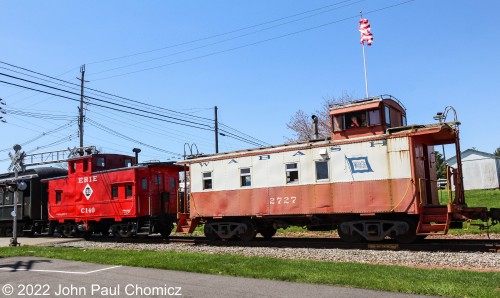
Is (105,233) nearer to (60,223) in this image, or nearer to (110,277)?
(60,223)

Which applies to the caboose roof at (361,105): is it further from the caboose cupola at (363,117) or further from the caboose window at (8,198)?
the caboose window at (8,198)

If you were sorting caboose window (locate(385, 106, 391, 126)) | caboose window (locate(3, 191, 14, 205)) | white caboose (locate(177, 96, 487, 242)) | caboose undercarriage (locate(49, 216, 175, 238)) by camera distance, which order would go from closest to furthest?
white caboose (locate(177, 96, 487, 242)) < caboose window (locate(385, 106, 391, 126)) < caboose undercarriage (locate(49, 216, 175, 238)) < caboose window (locate(3, 191, 14, 205))

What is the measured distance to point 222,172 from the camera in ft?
58.0

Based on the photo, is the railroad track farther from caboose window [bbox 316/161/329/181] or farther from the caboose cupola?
the caboose cupola

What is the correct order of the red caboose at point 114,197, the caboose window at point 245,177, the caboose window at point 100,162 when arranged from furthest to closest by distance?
1. the caboose window at point 100,162
2. the red caboose at point 114,197
3. the caboose window at point 245,177

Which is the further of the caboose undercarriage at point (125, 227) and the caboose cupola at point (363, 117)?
the caboose undercarriage at point (125, 227)

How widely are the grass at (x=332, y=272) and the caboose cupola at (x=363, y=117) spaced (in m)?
6.29

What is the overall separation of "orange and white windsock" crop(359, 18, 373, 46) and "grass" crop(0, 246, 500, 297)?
2003 cm

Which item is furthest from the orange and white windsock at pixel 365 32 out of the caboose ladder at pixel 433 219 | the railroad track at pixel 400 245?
the caboose ladder at pixel 433 219

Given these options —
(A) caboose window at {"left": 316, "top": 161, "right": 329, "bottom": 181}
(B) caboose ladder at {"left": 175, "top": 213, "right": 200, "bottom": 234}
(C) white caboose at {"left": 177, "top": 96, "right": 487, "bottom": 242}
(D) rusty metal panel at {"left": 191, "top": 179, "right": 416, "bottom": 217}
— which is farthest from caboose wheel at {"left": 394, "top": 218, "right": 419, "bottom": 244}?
(B) caboose ladder at {"left": 175, "top": 213, "right": 200, "bottom": 234}

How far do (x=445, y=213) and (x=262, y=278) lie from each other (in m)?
7.52

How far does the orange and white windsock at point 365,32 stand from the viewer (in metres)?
27.5

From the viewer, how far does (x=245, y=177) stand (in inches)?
674

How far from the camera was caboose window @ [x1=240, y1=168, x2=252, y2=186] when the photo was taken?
1702 centimetres
